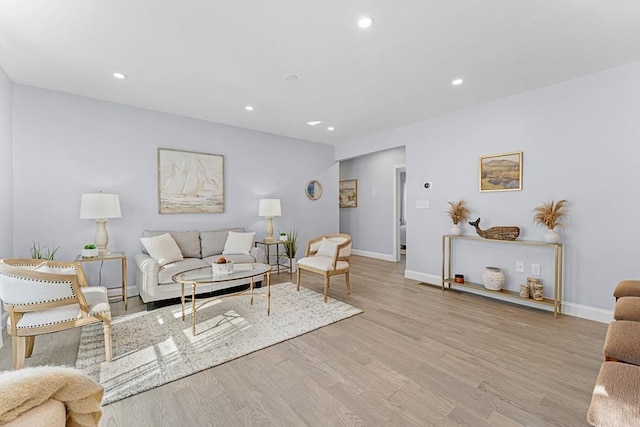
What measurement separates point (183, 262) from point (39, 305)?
1.72 meters

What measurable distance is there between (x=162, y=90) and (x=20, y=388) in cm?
349

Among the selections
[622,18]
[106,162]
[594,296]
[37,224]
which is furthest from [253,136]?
[594,296]

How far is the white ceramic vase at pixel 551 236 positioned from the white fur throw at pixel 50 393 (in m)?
3.96

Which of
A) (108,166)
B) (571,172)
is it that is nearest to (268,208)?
(108,166)

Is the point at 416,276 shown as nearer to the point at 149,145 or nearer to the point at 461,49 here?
the point at 461,49

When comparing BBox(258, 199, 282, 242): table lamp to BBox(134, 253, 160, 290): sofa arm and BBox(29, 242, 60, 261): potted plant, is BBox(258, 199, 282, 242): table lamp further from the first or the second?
BBox(29, 242, 60, 261): potted plant

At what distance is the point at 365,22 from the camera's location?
211 centimetres

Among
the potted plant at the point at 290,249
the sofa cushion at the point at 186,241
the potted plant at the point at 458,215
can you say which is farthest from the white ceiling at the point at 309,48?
the potted plant at the point at 290,249

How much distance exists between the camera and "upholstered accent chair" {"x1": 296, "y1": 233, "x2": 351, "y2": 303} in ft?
12.0

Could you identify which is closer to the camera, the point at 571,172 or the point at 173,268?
the point at 571,172

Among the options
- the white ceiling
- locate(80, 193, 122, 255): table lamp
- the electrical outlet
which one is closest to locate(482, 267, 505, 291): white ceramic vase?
the electrical outlet

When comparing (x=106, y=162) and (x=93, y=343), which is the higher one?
(x=106, y=162)

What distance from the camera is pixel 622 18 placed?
2.08 meters

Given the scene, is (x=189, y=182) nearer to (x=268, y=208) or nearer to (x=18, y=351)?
(x=268, y=208)
